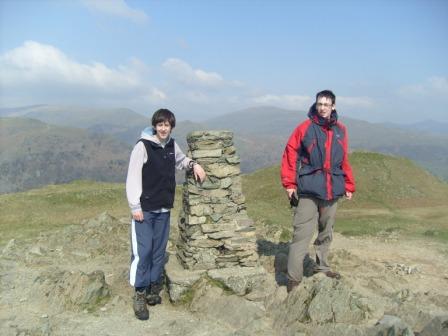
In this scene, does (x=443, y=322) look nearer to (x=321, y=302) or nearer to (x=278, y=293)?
(x=321, y=302)

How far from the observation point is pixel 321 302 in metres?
8.51

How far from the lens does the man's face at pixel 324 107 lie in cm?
866

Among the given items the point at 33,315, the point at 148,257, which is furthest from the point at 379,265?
the point at 33,315

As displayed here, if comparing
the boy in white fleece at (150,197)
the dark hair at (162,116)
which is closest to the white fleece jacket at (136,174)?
the boy in white fleece at (150,197)

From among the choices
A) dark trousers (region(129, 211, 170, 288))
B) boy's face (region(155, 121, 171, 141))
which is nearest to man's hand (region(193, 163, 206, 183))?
dark trousers (region(129, 211, 170, 288))

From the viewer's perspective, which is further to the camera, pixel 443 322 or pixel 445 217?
pixel 445 217

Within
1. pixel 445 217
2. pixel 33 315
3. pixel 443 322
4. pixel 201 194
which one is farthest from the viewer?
pixel 445 217

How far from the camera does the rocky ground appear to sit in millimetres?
8242

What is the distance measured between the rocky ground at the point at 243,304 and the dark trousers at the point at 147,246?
0.93 m

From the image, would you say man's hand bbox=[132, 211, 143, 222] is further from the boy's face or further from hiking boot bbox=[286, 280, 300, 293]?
hiking boot bbox=[286, 280, 300, 293]

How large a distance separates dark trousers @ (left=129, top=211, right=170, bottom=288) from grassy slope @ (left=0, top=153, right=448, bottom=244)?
8.71 m

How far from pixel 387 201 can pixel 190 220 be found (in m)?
22.6

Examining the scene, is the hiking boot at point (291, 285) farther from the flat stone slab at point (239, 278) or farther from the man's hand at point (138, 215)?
the man's hand at point (138, 215)

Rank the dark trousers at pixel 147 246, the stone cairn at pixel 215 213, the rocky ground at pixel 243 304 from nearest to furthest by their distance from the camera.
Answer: the rocky ground at pixel 243 304
the dark trousers at pixel 147 246
the stone cairn at pixel 215 213
